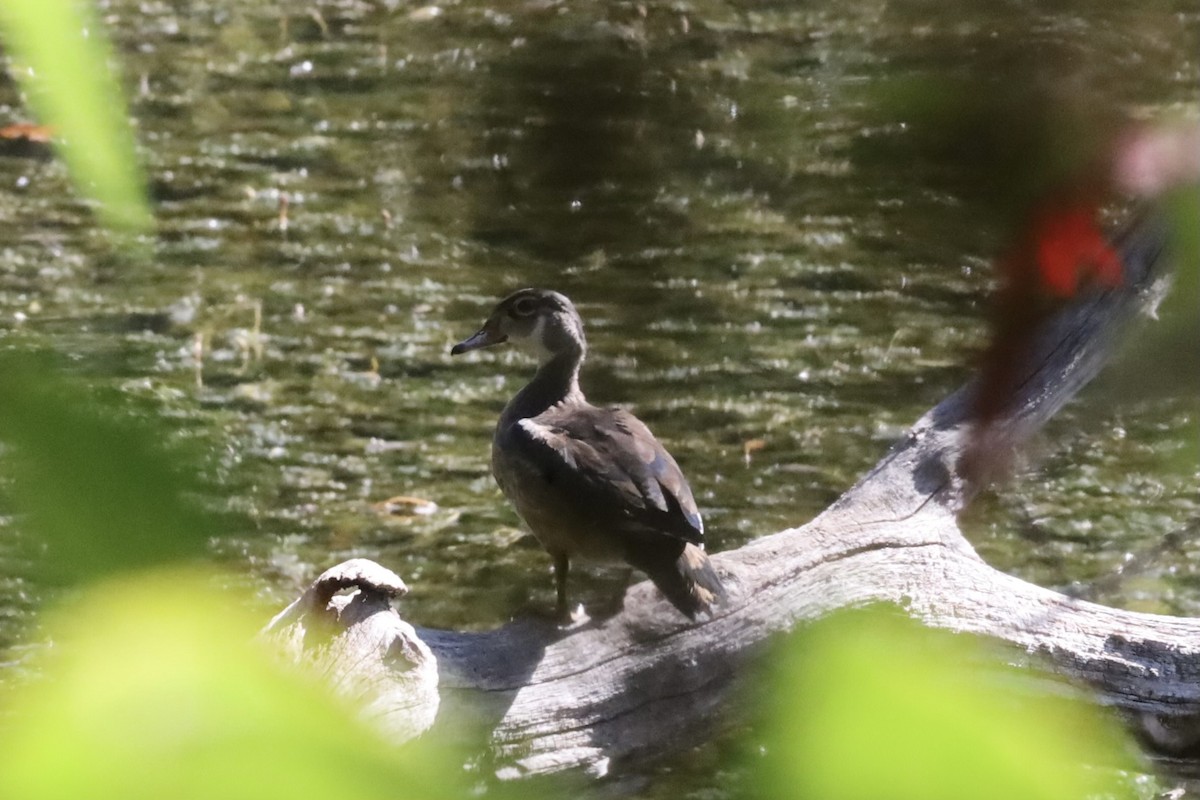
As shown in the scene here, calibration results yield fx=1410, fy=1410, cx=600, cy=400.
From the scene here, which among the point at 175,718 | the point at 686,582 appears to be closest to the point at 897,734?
the point at 175,718

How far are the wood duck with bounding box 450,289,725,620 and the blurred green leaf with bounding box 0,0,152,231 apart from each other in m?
1.27

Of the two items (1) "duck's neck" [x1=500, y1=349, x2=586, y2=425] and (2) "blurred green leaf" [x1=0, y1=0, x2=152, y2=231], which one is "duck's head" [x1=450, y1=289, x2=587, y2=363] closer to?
(1) "duck's neck" [x1=500, y1=349, x2=586, y2=425]

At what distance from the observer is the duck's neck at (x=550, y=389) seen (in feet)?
6.80

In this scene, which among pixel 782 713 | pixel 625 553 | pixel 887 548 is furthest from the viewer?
pixel 887 548

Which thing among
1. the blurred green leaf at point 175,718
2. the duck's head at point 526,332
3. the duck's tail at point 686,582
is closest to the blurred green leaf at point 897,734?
the blurred green leaf at point 175,718

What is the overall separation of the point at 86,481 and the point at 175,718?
0.05 m

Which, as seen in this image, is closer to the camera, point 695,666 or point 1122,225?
point 1122,225

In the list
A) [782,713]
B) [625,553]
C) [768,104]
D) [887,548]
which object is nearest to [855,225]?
[768,104]

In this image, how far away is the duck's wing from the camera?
166cm

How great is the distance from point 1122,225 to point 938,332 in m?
0.08

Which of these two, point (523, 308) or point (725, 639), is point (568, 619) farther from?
point (523, 308)

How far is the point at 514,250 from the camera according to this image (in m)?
0.43

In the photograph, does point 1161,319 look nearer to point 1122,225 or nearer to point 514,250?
point 1122,225

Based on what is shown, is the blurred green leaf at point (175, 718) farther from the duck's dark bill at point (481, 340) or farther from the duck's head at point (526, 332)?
the duck's dark bill at point (481, 340)
